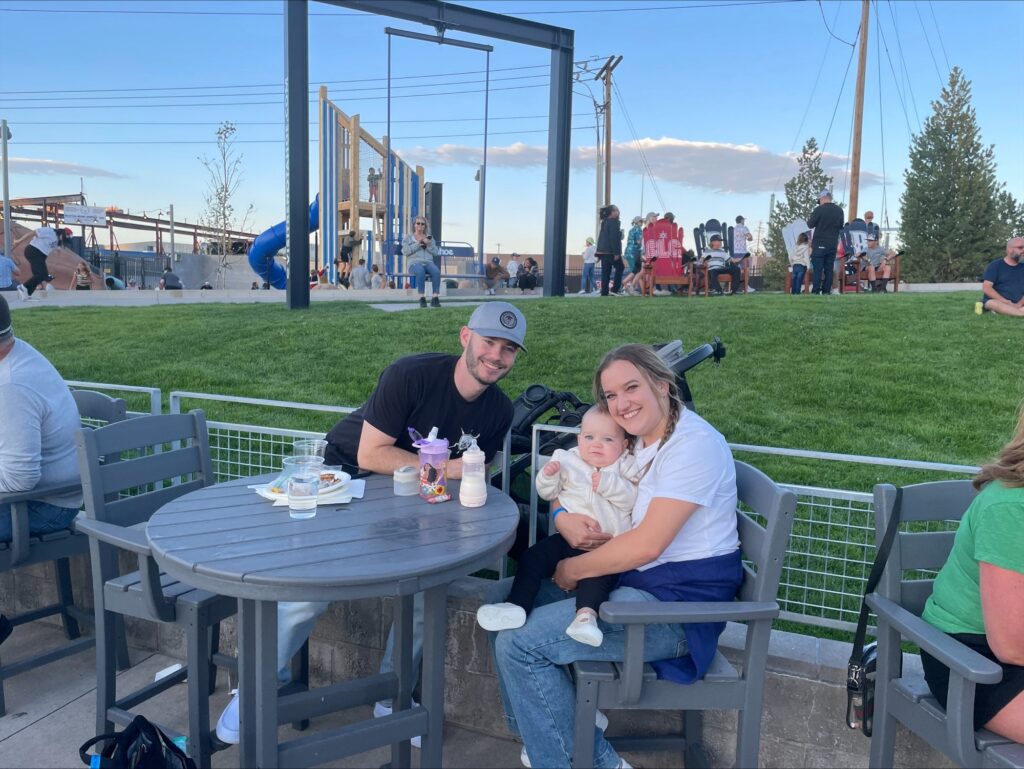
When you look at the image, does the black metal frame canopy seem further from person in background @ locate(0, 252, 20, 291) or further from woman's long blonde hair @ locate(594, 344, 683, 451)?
woman's long blonde hair @ locate(594, 344, 683, 451)

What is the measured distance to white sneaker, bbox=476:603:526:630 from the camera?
88.4 inches

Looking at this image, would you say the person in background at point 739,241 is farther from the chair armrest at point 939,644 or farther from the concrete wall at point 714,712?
the chair armrest at point 939,644

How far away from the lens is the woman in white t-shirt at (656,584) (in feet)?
7.06

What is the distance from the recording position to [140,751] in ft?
7.38

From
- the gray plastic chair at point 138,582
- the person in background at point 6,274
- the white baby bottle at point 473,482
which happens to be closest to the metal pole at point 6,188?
the person in background at point 6,274

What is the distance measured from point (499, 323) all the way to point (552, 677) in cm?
130

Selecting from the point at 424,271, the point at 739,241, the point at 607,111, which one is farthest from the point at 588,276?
the point at 607,111

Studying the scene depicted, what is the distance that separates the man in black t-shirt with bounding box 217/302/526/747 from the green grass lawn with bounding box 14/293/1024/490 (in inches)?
92.1

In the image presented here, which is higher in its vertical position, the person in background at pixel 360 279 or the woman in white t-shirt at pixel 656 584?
the person in background at pixel 360 279

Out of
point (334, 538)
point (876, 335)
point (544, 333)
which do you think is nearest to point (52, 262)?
point (544, 333)

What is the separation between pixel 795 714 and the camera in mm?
2480

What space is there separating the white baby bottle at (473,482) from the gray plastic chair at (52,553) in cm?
176

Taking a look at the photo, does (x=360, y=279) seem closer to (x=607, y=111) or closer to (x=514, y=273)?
(x=514, y=273)

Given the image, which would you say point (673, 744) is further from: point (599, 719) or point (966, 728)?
point (966, 728)
